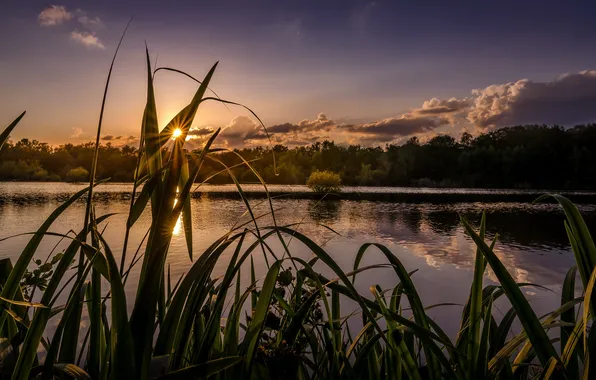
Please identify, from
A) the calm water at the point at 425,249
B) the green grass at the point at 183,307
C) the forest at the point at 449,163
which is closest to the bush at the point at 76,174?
the forest at the point at 449,163

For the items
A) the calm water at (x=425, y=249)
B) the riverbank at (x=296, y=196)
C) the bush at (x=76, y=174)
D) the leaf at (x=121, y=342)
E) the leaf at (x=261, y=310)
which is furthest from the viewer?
the bush at (x=76, y=174)

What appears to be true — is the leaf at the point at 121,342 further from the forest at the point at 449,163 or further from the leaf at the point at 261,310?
the forest at the point at 449,163

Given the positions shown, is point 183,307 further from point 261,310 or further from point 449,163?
point 449,163

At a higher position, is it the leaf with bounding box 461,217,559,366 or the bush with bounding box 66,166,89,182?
the bush with bounding box 66,166,89,182

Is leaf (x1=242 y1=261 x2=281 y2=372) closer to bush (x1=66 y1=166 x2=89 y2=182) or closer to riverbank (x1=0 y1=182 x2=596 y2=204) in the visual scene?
riverbank (x1=0 y1=182 x2=596 y2=204)

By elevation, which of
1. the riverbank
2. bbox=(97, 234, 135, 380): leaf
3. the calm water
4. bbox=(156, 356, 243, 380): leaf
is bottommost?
the calm water

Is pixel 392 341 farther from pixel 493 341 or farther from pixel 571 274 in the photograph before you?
pixel 571 274

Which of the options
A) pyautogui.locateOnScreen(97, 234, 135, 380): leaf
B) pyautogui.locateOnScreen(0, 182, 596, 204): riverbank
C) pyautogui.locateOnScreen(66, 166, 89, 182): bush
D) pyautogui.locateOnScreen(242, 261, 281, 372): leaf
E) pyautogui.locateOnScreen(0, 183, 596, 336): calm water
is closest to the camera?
pyautogui.locateOnScreen(97, 234, 135, 380): leaf

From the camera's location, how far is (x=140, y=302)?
2.35ft

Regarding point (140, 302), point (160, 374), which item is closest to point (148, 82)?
point (140, 302)

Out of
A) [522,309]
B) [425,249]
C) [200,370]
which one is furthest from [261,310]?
[425,249]

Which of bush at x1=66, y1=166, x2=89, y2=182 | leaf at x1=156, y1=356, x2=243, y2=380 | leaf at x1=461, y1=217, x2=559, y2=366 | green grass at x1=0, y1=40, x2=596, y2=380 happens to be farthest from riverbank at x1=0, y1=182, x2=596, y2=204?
leaf at x1=156, y1=356, x2=243, y2=380

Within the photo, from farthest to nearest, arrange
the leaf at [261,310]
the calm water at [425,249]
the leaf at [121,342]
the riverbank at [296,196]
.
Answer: the riverbank at [296,196] < the calm water at [425,249] < the leaf at [261,310] < the leaf at [121,342]

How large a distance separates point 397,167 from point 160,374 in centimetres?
7732
